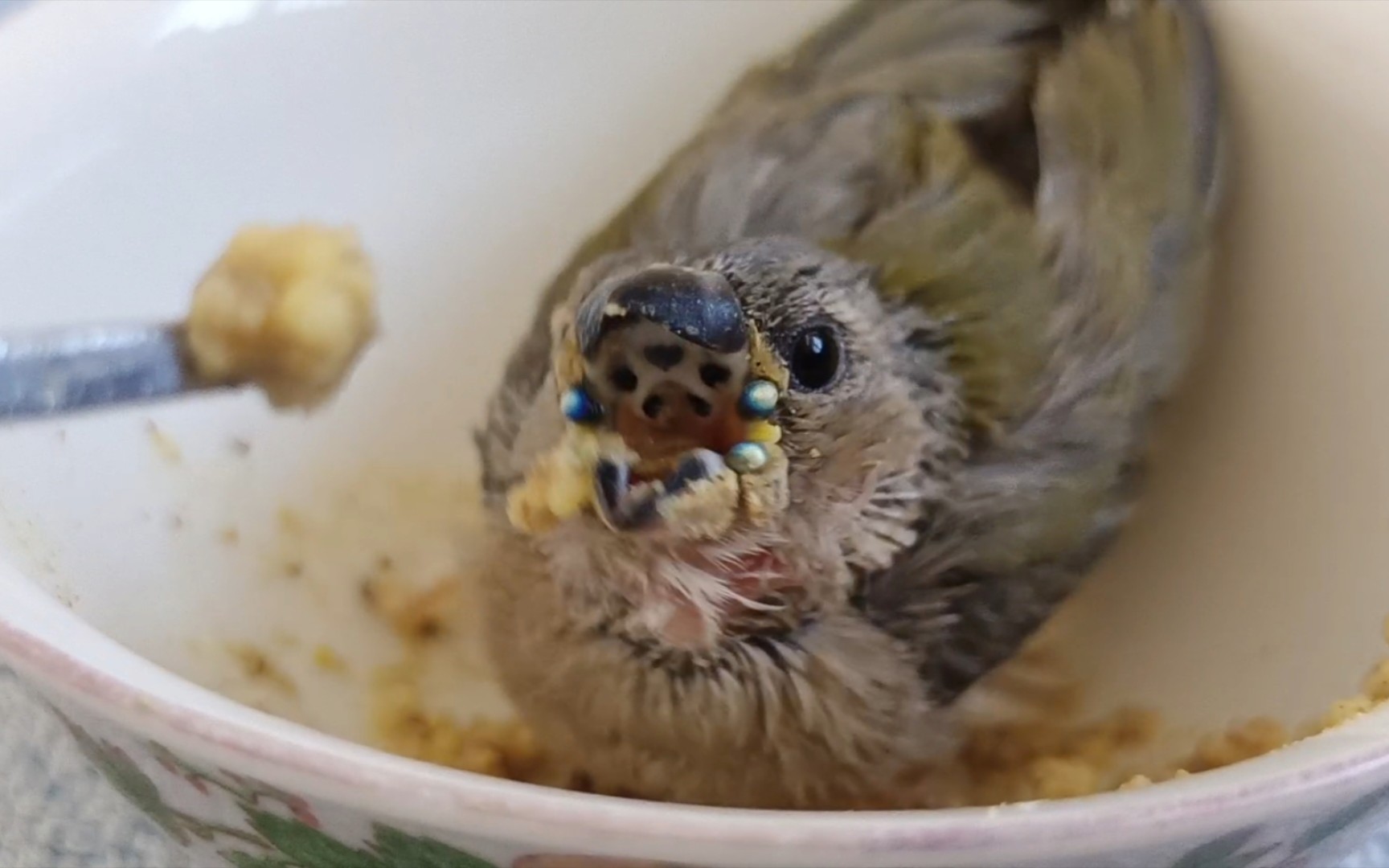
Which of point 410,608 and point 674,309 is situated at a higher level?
point 674,309

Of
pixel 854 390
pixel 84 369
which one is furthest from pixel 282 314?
pixel 854 390

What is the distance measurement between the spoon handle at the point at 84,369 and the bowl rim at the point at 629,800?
0.06 m

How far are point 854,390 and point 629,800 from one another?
0.62 feet

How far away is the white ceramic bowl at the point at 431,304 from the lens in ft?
1.63

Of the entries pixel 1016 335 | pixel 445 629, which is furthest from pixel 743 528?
pixel 445 629

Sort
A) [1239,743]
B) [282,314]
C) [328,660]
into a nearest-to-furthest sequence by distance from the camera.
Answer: [282,314], [1239,743], [328,660]

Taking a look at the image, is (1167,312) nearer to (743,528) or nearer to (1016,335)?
(1016,335)

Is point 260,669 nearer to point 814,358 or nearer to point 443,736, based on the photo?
point 443,736

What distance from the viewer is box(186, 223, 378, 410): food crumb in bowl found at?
0.38 metres

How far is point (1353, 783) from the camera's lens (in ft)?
0.95

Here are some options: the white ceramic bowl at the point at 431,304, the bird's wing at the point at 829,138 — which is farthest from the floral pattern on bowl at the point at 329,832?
the bird's wing at the point at 829,138

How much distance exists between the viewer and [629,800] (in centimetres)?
28

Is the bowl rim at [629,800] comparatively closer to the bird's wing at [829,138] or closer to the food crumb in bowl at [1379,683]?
the food crumb in bowl at [1379,683]

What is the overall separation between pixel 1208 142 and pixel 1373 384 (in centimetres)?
11
